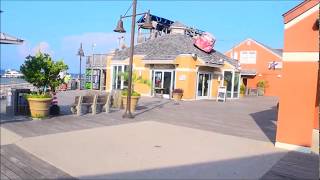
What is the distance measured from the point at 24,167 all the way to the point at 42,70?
20.1 feet

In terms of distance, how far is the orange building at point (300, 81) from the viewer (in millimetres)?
8320

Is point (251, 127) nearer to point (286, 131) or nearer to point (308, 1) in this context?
point (286, 131)

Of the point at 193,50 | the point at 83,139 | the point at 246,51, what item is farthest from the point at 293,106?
the point at 246,51

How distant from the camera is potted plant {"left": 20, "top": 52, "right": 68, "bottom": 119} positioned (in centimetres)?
1130

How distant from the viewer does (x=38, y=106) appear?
11.3 metres

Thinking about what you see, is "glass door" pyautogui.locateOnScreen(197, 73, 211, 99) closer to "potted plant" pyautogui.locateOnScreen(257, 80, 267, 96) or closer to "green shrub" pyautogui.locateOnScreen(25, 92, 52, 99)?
"potted plant" pyautogui.locateOnScreen(257, 80, 267, 96)

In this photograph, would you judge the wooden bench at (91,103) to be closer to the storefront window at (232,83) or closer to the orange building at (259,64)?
the storefront window at (232,83)

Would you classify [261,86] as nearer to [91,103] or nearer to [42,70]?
[91,103]

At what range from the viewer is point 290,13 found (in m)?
8.70

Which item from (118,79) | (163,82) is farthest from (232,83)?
(118,79)

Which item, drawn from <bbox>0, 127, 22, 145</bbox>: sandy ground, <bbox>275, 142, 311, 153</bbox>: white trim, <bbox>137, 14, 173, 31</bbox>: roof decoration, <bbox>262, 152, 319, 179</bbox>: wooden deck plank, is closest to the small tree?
<bbox>0, 127, 22, 145</bbox>: sandy ground

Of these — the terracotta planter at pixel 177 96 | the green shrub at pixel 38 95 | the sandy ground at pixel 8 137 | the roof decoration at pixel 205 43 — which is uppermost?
the roof decoration at pixel 205 43

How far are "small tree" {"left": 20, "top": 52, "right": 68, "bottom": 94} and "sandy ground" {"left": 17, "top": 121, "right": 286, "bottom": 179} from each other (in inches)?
115

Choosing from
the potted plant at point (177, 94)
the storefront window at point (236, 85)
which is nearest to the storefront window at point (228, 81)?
the storefront window at point (236, 85)
